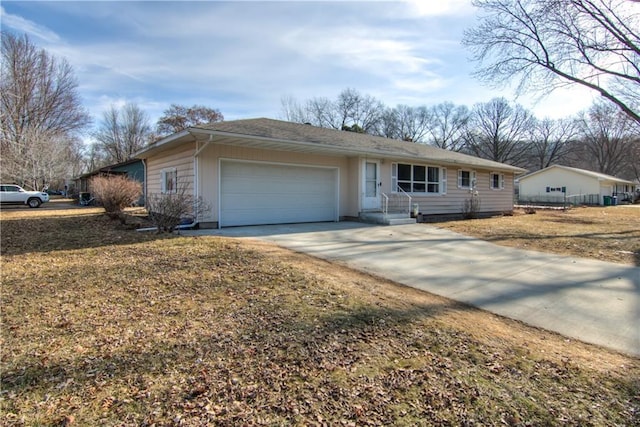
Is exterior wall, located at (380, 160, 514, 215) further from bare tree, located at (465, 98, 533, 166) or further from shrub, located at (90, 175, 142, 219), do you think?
bare tree, located at (465, 98, 533, 166)

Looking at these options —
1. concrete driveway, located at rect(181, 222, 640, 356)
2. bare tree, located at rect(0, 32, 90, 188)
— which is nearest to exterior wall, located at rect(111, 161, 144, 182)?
bare tree, located at rect(0, 32, 90, 188)

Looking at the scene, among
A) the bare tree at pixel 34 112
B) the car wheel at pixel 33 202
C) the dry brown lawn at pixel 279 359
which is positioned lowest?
the dry brown lawn at pixel 279 359

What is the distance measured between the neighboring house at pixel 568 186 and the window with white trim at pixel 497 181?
2138 cm

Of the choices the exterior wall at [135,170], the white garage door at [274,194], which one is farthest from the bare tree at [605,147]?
the exterior wall at [135,170]

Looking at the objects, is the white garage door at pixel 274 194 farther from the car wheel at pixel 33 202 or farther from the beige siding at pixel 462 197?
the car wheel at pixel 33 202

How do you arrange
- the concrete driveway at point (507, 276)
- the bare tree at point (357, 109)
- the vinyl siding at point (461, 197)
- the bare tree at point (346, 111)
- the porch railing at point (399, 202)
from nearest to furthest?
the concrete driveway at point (507, 276), the porch railing at point (399, 202), the vinyl siding at point (461, 197), the bare tree at point (346, 111), the bare tree at point (357, 109)

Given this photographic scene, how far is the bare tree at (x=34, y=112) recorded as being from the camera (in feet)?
86.6

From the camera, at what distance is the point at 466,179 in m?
17.5

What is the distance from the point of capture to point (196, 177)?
10.0 metres

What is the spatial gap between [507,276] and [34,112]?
39.7m

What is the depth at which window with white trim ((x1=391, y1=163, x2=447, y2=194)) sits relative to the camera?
14.4 meters

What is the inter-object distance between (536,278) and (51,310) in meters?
6.71

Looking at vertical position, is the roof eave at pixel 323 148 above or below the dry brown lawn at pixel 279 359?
above

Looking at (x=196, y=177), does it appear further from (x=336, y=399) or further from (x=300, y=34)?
(x=336, y=399)
